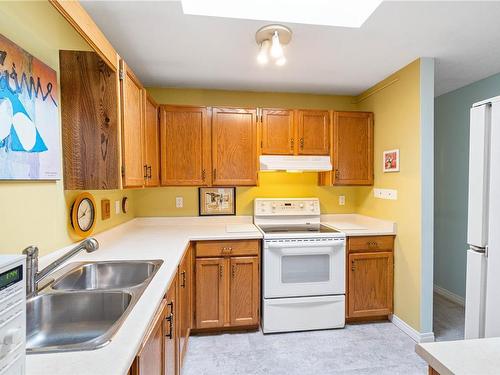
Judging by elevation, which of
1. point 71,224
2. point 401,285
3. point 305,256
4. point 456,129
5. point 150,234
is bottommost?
point 401,285

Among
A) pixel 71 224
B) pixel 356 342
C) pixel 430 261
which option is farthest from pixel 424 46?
pixel 71 224

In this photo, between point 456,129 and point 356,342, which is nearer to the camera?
point 356,342

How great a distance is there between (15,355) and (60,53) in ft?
5.27

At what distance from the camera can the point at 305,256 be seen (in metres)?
2.39

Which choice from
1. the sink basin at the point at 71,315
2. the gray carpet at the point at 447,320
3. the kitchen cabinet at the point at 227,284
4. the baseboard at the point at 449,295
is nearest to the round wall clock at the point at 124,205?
the kitchen cabinet at the point at 227,284

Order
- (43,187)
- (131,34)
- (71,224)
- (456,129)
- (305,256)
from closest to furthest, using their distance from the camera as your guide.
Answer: (43,187), (71,224), (131,34), (305,256), (456,129)

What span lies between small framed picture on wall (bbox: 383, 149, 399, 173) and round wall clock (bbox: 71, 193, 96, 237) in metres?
2.55

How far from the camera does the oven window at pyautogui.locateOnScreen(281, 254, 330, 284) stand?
237 centimetres

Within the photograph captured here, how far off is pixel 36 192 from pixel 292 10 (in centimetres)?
180

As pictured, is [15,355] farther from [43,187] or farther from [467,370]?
[43,187]

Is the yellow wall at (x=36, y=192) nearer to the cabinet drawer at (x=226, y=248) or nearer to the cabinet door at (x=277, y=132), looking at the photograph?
the cabinet drawer at (x=226, y=248)

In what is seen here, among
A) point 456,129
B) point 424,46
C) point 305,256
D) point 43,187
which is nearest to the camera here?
point 43,187

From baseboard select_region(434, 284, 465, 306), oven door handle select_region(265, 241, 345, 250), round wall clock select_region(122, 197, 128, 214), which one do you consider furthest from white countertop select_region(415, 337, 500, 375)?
baseboard select_region(434, 284, 465, 306)

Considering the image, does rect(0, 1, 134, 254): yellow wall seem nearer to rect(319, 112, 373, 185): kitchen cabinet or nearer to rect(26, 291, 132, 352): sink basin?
rect(26, 291, 132, 352): sink basin
